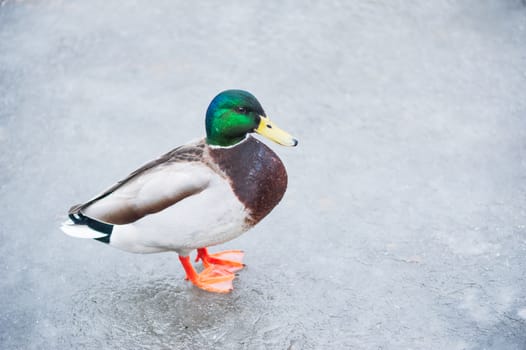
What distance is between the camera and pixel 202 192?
11.3ft

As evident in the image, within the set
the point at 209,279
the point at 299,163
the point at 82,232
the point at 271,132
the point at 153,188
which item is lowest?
the point at 209,279

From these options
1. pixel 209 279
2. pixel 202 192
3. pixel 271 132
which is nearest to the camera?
pixel 202 192

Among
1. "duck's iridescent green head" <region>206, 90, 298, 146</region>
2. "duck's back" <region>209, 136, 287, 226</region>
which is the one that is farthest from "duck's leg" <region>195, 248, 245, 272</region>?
"duck's iridescent green head" <region>206, 90, 298, 146</region>

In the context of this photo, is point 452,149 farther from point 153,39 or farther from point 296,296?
point 153,39

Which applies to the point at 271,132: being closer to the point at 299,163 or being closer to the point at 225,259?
the point at 225,259

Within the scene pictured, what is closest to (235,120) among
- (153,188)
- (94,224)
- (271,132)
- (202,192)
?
(271,132)

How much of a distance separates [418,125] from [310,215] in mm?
1248

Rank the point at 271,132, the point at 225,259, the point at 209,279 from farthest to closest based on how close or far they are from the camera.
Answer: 1. the point at 225,259
2. the point at 209,279
3. the point at 271,132

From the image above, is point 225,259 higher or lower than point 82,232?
lower

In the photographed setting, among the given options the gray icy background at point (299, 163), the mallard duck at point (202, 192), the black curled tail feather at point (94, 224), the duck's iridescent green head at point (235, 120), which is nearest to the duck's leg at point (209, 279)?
the gray icy background at point (299, 163)

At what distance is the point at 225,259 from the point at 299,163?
1.02 meters

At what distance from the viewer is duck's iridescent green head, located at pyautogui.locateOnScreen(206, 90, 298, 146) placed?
350 centimetres

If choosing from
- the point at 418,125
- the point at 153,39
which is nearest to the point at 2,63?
the point at 153,39

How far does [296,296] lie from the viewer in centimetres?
376
